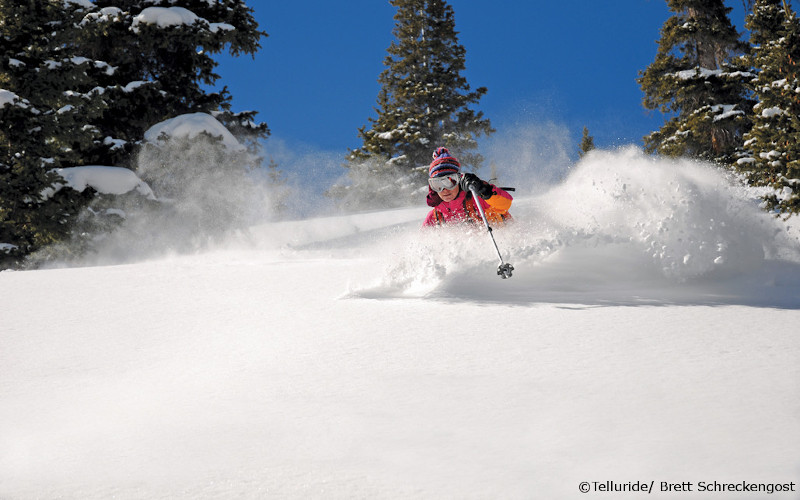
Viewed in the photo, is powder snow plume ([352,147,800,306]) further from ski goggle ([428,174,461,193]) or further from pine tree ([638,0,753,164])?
pine tree ([638,0,753,164])

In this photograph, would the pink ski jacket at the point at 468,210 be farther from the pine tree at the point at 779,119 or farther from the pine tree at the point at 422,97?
the pine tree at the point at 422,97

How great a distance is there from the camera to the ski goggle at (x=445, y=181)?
620 centimetres

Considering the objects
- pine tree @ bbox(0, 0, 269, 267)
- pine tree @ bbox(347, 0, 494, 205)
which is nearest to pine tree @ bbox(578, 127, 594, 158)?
pine tree @ bbox(347, 0, 494, 205)

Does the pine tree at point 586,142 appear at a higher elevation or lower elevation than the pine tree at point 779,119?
higher

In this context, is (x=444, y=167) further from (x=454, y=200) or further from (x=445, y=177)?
(x=454, y=200)

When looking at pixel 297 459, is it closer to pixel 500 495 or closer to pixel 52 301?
pixel 500 495

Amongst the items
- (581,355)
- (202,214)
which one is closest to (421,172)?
(202,214)

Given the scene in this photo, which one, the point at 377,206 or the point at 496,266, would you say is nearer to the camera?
the point at 496,266

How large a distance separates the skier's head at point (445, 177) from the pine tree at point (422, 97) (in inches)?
834

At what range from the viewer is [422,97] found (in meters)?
27.8

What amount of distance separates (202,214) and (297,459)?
46.1 ft

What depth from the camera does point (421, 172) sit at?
27.1 m

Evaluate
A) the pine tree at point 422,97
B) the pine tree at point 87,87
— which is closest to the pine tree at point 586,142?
the pine tree at point 422,97

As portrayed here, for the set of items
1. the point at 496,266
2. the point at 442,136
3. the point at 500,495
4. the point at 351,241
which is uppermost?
the point at 442,136
